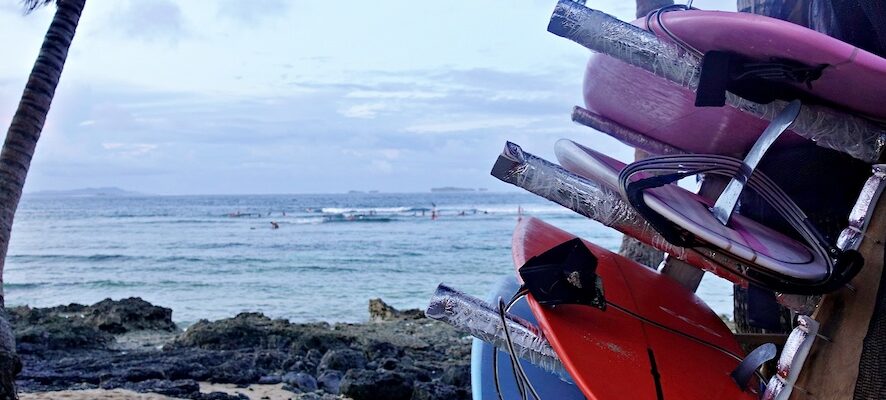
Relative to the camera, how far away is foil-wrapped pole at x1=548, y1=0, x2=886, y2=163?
6.37ft

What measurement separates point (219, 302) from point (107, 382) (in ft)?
29.9

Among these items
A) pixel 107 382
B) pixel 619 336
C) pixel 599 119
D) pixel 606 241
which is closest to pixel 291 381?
pixel 107 382

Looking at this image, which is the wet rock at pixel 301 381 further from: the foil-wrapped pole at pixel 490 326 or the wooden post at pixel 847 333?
the wooden post at pixel 847 333

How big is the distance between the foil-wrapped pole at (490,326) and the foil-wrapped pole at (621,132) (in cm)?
109

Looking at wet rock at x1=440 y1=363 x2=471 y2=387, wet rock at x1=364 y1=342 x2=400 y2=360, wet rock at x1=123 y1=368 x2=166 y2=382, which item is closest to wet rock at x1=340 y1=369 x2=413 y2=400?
wet rock at x1=440 y1=363 x2=471 y2=387

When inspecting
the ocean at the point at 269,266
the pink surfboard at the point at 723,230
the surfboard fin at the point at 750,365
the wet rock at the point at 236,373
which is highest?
the pink surfboard at the point at 723,230

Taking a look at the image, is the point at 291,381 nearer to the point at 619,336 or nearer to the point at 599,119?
the point at 599,119

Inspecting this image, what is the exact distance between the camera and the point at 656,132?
287cm

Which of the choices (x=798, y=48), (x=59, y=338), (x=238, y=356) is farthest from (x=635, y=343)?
(x=59, y=338)

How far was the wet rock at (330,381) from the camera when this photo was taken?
220 inches

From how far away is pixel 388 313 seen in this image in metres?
10.7

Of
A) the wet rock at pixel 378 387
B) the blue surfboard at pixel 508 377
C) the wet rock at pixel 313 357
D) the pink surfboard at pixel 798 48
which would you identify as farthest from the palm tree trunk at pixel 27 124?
the pink surfboard at pixel 798 48

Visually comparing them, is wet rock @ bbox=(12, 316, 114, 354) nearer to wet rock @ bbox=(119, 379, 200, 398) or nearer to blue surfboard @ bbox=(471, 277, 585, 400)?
wet rock @ bbox=(119, 379, 200, 398)

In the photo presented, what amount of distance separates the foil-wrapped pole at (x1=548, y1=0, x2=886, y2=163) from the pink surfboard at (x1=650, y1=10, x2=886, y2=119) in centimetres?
4
